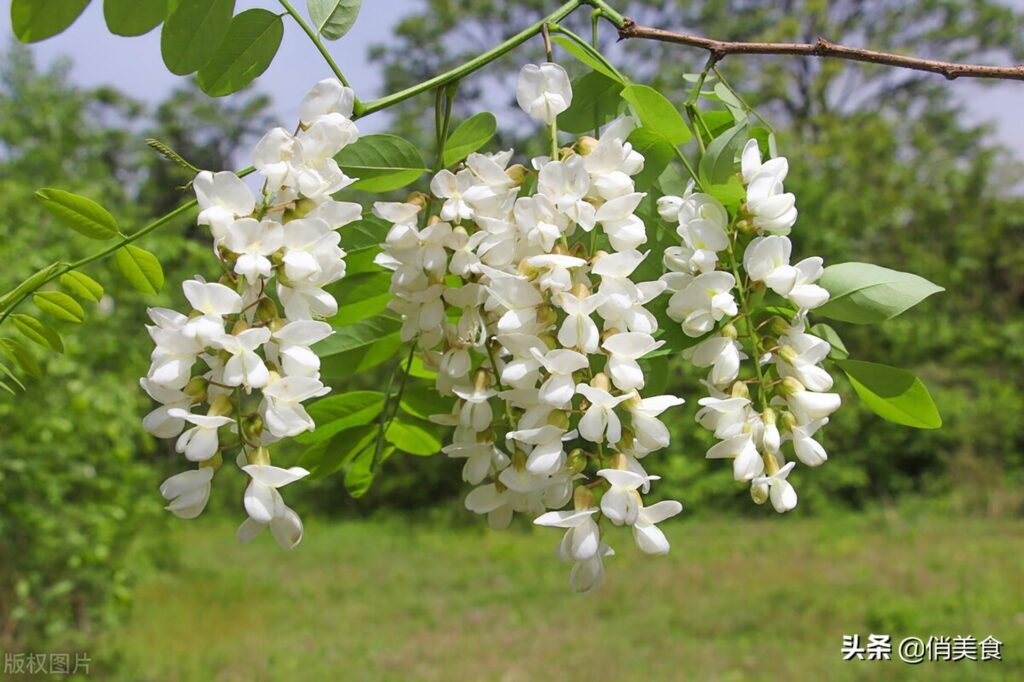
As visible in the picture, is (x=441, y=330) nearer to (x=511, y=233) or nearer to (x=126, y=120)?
(x=511, y=233)

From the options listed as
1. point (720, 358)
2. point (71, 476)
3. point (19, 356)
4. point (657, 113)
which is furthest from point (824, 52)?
point (71, 476)

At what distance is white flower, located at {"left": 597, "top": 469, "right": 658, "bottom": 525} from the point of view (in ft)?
1.57

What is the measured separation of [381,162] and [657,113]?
18cm

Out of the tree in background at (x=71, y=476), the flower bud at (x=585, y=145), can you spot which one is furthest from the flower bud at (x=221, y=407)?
the tree in background at (x=71, y=476)

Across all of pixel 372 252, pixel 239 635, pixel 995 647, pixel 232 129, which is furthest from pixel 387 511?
pixel 232 129

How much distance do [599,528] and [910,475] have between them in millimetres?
7109

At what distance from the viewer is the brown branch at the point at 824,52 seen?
56 centimetres

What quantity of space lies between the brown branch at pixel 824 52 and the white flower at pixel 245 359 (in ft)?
1.01

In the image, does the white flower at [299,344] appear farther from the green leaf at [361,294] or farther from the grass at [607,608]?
the grass at [607,608]

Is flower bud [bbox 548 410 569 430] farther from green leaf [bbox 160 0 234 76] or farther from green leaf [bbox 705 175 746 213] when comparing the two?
green leaf [bbox 160 0 234 76]

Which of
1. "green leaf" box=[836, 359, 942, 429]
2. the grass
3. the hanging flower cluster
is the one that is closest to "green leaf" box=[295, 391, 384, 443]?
the hanging flower cluster

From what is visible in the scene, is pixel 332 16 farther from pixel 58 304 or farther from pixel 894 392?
pixel 894 392

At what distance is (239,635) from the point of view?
4.41 m

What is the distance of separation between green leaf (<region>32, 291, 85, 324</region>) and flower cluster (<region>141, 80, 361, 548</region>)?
169 mm
